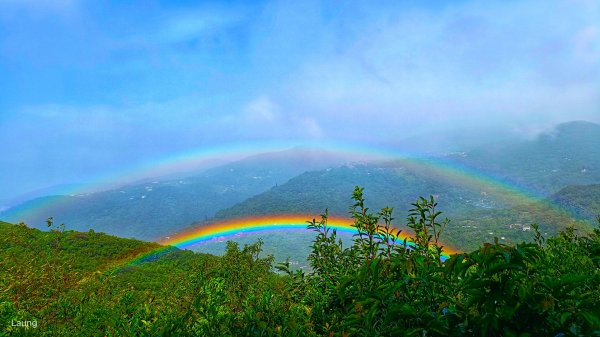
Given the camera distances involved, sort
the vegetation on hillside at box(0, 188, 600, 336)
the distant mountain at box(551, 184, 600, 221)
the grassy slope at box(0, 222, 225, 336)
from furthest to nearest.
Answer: the distant mountain at box(551, 184, 600, 221)
the grassy slope at box(0, 222, 225, 336)
the vegetation on hillside at box(0, 188, 600, 336)

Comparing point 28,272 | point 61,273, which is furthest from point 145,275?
point 28,272

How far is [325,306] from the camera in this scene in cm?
615

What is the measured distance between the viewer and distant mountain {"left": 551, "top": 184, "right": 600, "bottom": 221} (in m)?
151

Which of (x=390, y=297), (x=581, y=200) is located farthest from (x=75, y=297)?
(x=581, y=200)

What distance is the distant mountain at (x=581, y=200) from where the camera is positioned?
151 metres

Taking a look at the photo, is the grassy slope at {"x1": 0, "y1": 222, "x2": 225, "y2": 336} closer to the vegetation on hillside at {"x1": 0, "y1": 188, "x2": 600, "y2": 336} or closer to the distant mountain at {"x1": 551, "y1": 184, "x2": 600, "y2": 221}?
the vegetation on hillside at {"x1": 0, "y1": 188, "x2": 600, "y2": 336}

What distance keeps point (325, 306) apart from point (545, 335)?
11.7ft

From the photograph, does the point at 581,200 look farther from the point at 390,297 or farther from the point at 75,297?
the point at 390,297

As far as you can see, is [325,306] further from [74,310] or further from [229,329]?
[74,310]

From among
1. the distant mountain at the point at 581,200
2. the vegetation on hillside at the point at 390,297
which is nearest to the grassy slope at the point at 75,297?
the vegetation on hillside at the point at 390,297

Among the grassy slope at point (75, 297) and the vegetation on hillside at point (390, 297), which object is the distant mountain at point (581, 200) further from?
the vegetation on hillside at point (390, 297)

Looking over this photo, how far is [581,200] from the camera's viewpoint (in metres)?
166

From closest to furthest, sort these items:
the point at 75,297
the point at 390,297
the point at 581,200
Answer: the point at 390,297 → the point at 75,297 → the point at 581,200

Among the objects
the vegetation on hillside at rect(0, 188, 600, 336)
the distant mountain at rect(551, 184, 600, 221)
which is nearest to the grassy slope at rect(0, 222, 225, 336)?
the vegetation on hillside at rect(0, 188, 600, 336)
